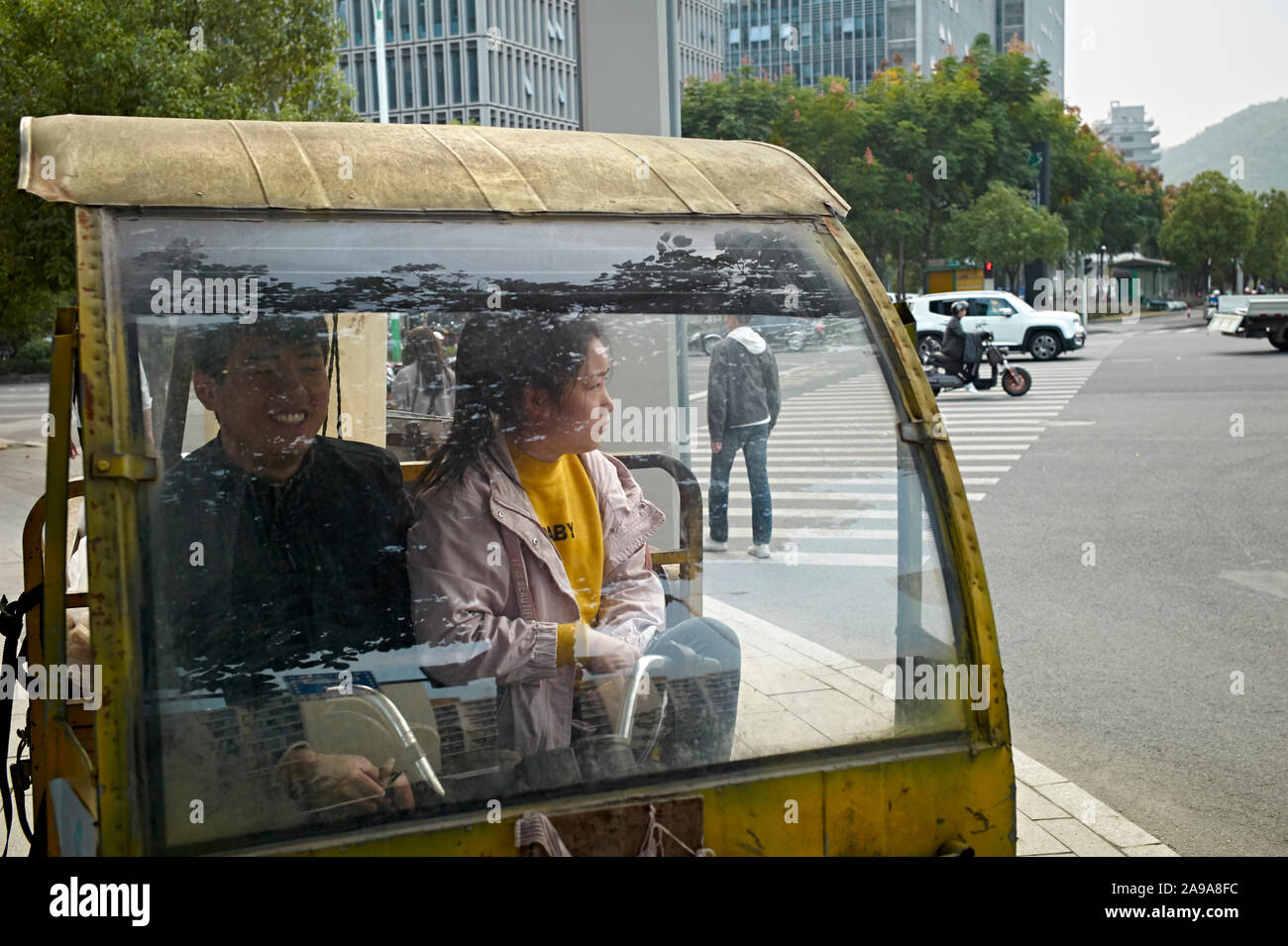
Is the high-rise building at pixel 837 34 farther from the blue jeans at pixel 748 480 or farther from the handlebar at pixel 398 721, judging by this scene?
the handlebar at pixel 398 721

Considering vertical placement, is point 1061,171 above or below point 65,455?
above

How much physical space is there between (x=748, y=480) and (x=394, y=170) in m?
0.87

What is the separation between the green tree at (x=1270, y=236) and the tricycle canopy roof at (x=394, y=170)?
109 m

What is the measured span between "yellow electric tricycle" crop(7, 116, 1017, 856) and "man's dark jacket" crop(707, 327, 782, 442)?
0.05 m

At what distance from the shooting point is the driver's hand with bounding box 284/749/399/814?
6.63ft

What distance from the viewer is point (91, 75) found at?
14078 millimetres

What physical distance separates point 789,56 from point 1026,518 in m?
107

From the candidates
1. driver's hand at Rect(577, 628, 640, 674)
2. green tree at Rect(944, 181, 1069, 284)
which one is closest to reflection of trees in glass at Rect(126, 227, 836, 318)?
driver's hand at Rect(577, 628, 640, 674)

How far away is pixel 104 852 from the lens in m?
1.86

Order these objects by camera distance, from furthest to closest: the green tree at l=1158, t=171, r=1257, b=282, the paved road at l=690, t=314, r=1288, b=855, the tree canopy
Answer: the green tree at l=1158, t=171, r=1257, b=282, the tree canopy, the paved road at l=690, t=314, r=1288, b=855

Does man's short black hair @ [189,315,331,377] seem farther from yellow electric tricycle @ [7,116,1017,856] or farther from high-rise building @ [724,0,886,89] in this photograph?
high-rise building @ [724,0,886,89]

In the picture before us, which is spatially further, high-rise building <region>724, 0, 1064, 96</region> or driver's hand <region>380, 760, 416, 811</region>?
high-rise building <region>724, 0, 1064, 96</region>
